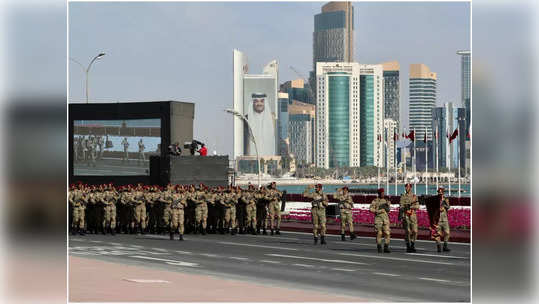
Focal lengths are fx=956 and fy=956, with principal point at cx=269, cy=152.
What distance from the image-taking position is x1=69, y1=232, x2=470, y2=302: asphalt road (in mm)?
17172

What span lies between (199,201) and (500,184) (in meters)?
22.5

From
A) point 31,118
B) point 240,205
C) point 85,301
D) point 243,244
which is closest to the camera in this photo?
point 31,118

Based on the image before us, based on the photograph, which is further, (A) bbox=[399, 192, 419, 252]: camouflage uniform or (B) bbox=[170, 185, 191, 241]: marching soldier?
(B) bbox=[170, 185, 191, 241]: marching soldier

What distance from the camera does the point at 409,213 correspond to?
24281 mm

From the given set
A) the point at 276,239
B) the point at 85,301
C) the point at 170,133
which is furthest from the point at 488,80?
the point at 170,133

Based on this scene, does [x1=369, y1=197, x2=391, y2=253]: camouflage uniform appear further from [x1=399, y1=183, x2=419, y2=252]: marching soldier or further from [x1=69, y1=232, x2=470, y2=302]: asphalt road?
[x1=69, y1=232, x2=470, y2=302]: asphalt road

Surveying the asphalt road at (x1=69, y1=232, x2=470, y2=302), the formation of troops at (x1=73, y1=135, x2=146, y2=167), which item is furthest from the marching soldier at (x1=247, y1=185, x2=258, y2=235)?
the formation of troops at (x1=73, y1=135, x2=146, y2=167)

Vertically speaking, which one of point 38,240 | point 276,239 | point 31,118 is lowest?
point 276,239

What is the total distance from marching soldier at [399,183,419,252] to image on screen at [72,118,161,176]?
24.6 metres

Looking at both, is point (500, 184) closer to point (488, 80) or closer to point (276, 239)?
point (488, 80)

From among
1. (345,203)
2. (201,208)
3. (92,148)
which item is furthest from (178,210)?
(92,148)

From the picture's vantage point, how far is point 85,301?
1372 centimetres

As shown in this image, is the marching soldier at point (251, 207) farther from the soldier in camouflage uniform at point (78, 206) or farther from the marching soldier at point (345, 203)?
the soldier in camouflage uniform at point (78, 206)

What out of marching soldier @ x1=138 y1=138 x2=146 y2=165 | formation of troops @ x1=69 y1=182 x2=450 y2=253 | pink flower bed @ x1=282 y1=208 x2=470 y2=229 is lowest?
pink flower bed @ x1=282 y1=208 x2=470 y2=229
